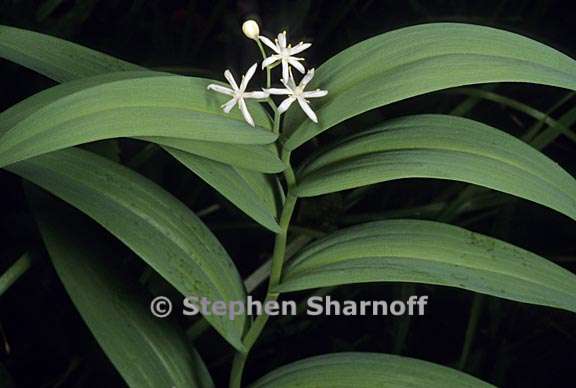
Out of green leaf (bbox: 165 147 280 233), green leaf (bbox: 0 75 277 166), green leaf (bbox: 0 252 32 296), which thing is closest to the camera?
green leaf (bbox: 0 75 277 166)

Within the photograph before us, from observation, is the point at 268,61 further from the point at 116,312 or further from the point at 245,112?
the point at 116,312

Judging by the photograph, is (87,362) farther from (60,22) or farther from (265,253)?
(60,22)

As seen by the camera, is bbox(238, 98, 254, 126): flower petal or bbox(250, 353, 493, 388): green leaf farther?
bbox(250, 353, 493, 388): green leaf

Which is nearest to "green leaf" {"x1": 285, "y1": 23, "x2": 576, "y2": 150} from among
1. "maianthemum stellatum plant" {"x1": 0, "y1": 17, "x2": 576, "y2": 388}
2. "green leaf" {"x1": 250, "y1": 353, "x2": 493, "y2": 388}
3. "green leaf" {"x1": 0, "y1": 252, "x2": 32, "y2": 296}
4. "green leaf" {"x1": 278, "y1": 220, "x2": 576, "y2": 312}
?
"maianthemum stellatum plant" {"x1": 0, "y1": 17, "x2": 576, "y2": 388}

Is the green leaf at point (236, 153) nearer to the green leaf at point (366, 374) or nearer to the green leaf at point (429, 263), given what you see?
the green leaf at point (429, 263)

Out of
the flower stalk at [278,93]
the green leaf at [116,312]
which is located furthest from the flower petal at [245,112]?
the green leaf at [116,312]

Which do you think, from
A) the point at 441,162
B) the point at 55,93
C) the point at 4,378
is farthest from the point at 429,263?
the point at 4,378

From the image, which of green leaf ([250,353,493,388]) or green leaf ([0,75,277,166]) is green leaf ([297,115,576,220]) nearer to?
green leaf ([0,75,277,166])
